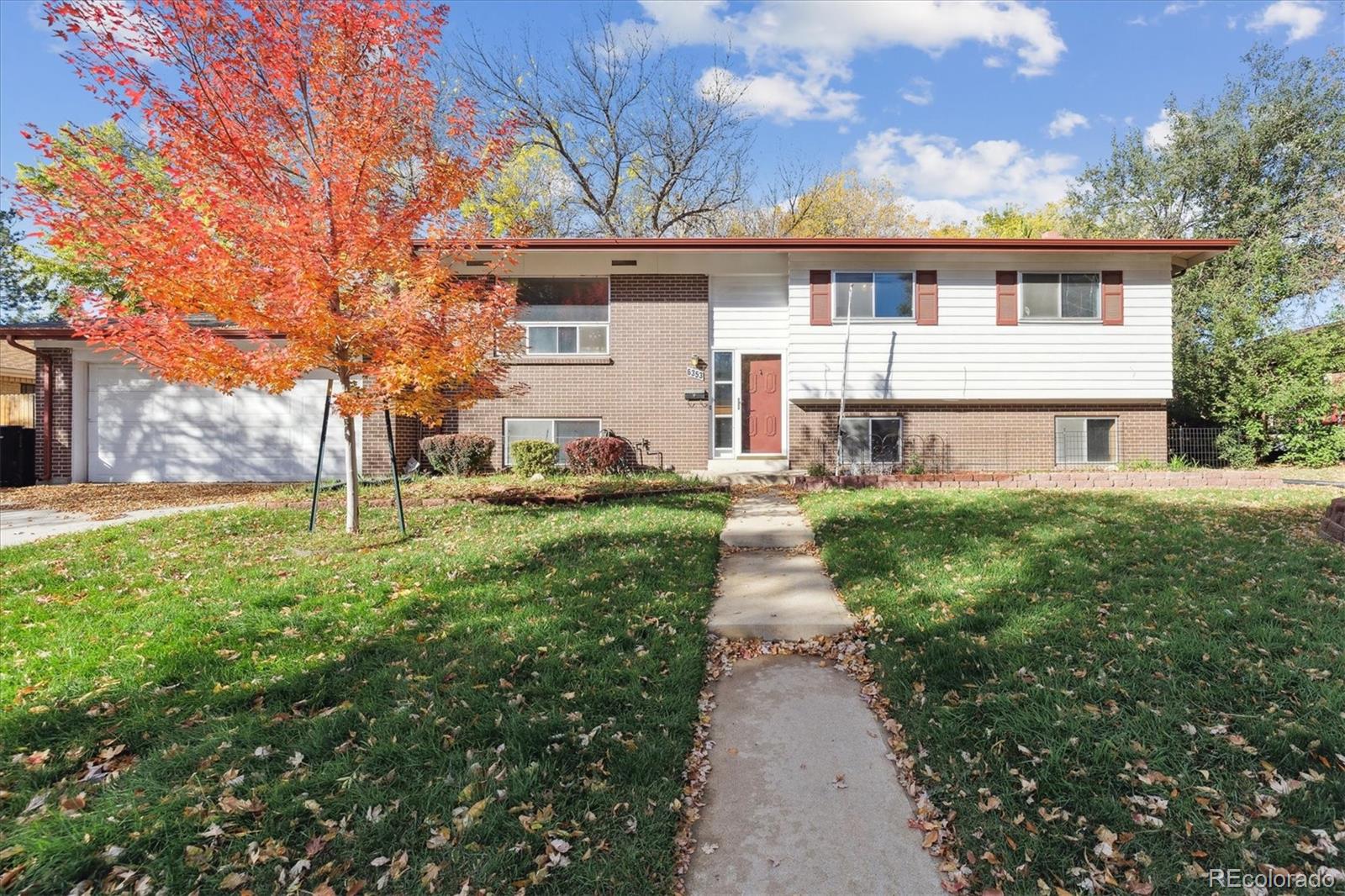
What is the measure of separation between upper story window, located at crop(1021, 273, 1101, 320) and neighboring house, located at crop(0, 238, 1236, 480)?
0.03 meters

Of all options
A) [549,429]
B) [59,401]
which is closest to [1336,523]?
[549,429]

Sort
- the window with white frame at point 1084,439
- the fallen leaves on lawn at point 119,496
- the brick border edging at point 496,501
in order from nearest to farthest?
the brick border edging at point 496,501 < the fallen leaves on lawn at point 119,496 < the window with white frame at point 1084,439

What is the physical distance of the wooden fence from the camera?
12100mm

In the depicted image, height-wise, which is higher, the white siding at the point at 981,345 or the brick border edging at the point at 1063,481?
the white siding at the point at 981,345

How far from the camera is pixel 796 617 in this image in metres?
4.06

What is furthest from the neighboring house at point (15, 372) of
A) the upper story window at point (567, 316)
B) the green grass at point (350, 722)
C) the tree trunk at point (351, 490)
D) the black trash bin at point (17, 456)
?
the green grass at point (350, 722)

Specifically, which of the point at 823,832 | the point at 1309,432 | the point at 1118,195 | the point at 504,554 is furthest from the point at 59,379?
the point at 1118,195

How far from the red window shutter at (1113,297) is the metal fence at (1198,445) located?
9.47ft

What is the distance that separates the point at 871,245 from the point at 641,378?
4752 millimetres

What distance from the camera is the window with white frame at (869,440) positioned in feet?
38.0

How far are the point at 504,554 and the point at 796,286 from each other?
8058mm

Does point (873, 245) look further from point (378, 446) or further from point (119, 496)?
point (119, 496)

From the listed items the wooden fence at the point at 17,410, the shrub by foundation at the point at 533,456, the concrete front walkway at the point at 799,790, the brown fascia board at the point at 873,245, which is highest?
the brown fascia board at the point at 873,245

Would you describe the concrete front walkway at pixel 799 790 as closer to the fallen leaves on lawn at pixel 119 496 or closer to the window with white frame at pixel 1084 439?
the fallen leaves on lawn at pixel 119 496
